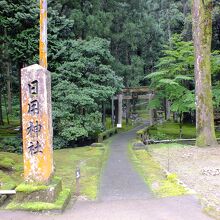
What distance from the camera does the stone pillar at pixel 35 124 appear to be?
22.8 feet

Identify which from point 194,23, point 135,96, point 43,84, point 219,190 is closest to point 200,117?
point 194,23

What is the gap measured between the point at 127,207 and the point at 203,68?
9.86 metres

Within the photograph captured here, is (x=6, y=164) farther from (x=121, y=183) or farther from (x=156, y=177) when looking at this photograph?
(x=156, y=177)

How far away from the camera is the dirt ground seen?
7300 millimetres

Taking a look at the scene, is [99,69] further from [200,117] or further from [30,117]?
[30,117]

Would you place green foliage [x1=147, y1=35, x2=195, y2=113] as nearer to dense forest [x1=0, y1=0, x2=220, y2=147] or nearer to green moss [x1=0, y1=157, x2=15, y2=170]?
dense forest [x1=0, y1=0, x2=220, y2=147]

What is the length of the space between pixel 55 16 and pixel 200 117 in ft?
29.0

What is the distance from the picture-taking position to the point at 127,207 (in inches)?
265

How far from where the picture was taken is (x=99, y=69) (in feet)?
61.7

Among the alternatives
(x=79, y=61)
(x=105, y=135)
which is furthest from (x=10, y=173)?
(x=105, y=135)

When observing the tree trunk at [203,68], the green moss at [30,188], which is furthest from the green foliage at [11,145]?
the green moss at [30,188]

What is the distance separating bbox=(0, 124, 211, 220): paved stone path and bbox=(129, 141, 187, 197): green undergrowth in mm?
292

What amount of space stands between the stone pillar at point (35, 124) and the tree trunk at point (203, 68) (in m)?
9.76

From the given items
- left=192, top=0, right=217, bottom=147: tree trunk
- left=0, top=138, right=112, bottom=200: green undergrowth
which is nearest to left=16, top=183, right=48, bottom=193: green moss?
left=0, top=138, right=112, bottom=200: green undergrowth
